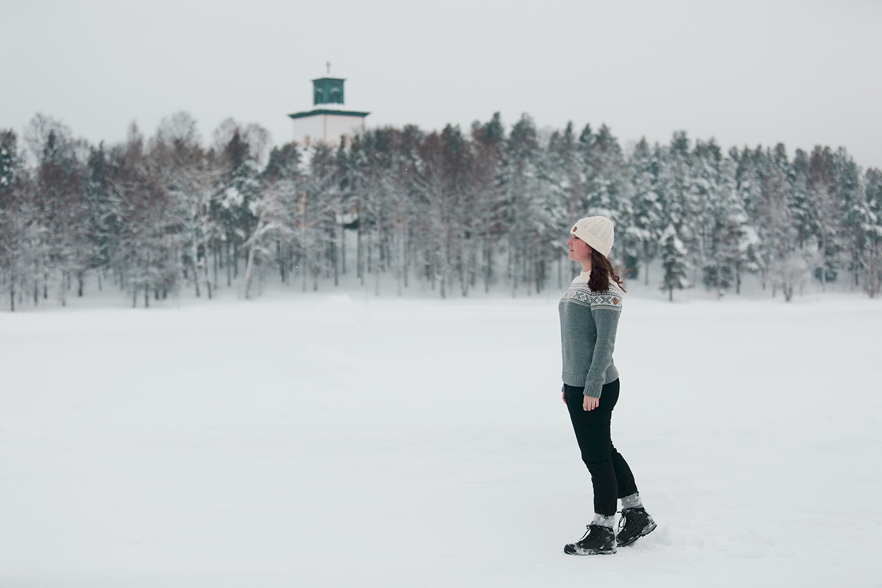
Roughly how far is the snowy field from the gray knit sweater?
1126 mm

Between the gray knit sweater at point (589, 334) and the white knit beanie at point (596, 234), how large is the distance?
19 cm

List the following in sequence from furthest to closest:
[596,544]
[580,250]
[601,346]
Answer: [580,250], [596,544], [601,346]

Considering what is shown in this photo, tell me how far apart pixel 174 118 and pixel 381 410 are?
5489 cm

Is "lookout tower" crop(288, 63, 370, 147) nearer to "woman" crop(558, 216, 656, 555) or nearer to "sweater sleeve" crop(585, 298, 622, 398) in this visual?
"woman" crop(558, 216, 656, 555)

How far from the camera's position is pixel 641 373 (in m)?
10.7

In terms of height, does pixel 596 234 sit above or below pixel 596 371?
above

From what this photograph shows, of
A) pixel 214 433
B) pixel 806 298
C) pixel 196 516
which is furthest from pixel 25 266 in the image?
pixel 806 298

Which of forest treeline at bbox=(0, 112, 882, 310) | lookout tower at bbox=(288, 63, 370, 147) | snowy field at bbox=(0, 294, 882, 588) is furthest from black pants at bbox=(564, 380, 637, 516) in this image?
lookout tower at bbox=(288, 63, 370, 147)

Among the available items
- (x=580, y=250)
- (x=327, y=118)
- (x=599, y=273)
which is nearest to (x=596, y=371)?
(x=599, y=273)

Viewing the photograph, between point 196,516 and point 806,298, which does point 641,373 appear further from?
point 806,298

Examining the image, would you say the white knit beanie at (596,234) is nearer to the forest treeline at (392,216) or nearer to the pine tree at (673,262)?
the forest treeline at (392,216)

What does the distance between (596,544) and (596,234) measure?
1958 millimetres

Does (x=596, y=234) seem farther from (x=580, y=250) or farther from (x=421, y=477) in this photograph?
(x=421, y=477)

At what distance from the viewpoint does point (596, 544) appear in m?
4.05
